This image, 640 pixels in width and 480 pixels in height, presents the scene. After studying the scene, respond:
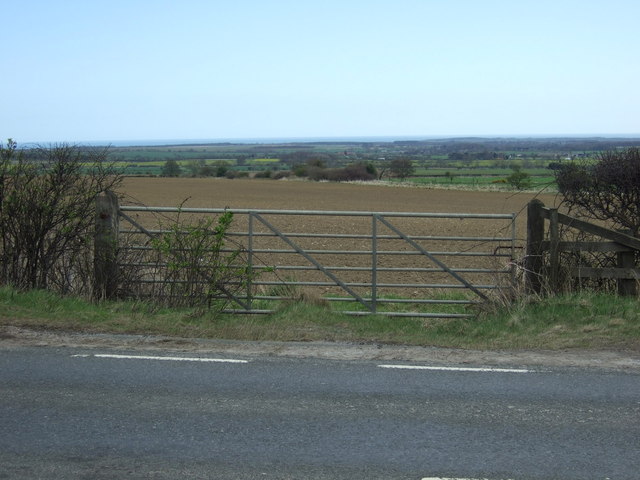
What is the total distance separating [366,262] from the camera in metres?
22.2

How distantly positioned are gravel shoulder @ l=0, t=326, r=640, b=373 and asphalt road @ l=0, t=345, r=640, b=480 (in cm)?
27

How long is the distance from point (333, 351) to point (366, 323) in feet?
5.64

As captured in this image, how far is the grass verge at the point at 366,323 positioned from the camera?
9.26 m

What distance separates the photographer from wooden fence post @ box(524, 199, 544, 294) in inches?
448

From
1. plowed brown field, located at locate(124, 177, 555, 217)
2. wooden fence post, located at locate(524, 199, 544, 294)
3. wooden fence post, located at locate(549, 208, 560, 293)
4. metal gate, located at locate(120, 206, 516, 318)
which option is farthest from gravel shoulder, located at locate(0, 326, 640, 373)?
plowed brown field, located at locate(124, 177, 555, 217)

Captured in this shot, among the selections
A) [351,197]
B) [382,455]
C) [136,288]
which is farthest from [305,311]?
[351,197]

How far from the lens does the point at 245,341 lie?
914 cm

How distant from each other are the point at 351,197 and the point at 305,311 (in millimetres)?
57331

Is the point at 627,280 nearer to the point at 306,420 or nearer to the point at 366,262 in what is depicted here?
the point at 306,420

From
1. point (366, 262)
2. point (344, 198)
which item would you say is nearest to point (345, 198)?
point (344, 198)

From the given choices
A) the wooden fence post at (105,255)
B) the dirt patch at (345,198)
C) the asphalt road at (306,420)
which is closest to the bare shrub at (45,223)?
the wooden fence post at (105,255)

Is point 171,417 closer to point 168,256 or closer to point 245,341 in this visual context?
point 245,341

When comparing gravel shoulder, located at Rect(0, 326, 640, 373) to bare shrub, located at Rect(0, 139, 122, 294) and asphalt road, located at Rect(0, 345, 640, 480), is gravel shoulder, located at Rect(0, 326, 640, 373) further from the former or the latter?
bare shrub, located at Rect(0, 139, 122, 294)

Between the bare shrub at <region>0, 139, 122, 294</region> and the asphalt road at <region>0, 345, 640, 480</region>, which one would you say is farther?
the bare shrub at <region>0, 139, 122, 294</region>
